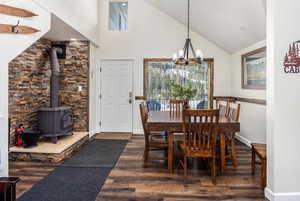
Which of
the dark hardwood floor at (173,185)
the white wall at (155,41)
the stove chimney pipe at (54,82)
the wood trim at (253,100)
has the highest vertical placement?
the white wall at (155,41)

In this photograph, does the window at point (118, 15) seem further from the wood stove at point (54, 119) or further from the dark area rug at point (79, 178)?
the dark area rug at point (79, 178)

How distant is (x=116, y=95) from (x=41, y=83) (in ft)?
6.30

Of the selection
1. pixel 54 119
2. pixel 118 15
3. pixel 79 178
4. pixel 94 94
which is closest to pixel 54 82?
pixel 54 119

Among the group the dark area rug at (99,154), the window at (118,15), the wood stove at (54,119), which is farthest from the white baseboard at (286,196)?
the window at (118,15)

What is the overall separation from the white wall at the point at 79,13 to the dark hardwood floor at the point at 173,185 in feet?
8.41

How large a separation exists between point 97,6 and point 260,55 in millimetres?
4126

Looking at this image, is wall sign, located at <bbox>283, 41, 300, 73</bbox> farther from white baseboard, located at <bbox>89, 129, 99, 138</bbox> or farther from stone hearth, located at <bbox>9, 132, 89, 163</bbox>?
white baseboard, located at <bbox>89, 129, 99, 138</bbox>

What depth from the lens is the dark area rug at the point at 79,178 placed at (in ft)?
8.64

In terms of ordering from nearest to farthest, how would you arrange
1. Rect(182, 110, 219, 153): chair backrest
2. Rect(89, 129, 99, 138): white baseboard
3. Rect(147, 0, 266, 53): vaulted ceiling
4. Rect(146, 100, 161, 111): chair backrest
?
1. Rect(182, 110, 219, 153): chair backrest
2. Rect(147, 0, 266, 53): vaulted ceiling
3. Rect(89, 129, 99, 138): white baseboard
4. Rect(146, 100, 161, 111): chair backrest

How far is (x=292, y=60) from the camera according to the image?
7.97 ft

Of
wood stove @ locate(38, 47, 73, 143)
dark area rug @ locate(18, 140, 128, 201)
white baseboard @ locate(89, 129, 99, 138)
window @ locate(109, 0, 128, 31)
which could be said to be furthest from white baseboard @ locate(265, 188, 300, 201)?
window @ locate(109, 0, 128, 31)

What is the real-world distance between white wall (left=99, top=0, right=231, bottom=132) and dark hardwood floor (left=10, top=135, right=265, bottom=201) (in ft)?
9.23

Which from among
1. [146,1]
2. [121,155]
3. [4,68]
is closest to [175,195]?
[121,155]

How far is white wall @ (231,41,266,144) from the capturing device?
4.39 metres
